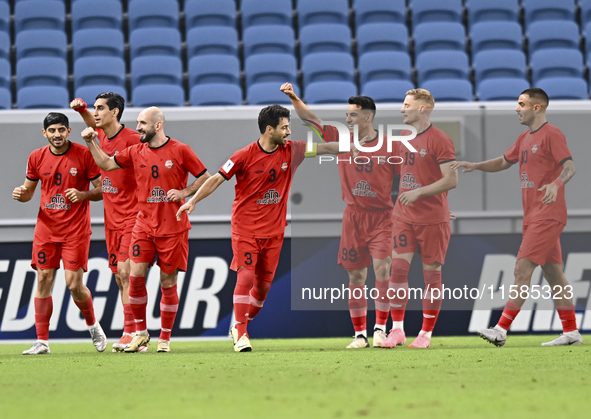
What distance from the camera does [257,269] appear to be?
5.99 meters

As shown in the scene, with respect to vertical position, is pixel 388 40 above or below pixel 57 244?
above

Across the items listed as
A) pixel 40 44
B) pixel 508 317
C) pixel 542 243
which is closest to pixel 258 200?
pixel 508 317

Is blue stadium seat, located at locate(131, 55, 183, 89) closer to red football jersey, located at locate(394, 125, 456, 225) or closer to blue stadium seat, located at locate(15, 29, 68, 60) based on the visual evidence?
blue stadium seat, located at locate(15, 29, 68, 60)

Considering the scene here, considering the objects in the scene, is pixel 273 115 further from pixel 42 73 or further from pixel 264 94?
pixel 42 73

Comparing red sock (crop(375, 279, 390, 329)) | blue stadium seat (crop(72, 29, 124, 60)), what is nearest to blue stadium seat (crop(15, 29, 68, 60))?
blue stadium seat (crop(72, 29, 124, 60))

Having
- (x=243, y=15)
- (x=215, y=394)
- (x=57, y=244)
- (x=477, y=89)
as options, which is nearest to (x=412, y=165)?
(x=57, y=244)

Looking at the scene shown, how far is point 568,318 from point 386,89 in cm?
401

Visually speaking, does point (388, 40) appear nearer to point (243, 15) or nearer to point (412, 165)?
point (243, 15)

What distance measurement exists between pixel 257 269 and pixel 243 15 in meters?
5.63

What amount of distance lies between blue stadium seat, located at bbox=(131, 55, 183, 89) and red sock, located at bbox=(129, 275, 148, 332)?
174 inches

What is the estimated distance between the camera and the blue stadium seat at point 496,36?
1027 cm

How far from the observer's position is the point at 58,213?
18.9 ft

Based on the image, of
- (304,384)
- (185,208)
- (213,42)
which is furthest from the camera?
(213,42)

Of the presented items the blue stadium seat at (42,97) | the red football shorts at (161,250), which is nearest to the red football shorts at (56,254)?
the red football shorts at (161,250)
